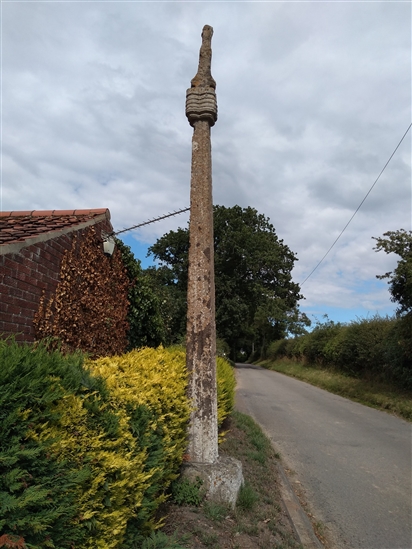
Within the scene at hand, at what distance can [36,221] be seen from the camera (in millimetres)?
5586

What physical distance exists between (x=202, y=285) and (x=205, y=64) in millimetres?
2840

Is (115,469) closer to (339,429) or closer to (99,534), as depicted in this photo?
(99,534)

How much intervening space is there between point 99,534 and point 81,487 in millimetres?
330

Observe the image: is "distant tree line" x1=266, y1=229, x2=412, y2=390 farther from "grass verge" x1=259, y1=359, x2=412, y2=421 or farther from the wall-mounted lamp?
the wall-mounted lamp

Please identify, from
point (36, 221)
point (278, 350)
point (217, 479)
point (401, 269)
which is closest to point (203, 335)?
point (217, 479)

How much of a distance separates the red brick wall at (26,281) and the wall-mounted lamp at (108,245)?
1092mm

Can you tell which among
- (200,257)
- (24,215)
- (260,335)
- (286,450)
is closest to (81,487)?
(200,257)

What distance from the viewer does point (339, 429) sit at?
9.26 meters

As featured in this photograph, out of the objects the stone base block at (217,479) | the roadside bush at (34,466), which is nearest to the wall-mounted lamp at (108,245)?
the stone base block at (217,479)

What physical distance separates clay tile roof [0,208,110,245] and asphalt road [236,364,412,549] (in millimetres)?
4584

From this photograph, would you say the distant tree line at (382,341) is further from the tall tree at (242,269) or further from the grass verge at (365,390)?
the tall tree at (242,269)

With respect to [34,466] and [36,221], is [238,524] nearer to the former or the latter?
[34,466]

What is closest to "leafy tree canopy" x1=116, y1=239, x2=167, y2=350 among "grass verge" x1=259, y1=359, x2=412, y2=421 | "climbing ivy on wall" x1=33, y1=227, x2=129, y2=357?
"climbing ivy on wall" x1=33, y1=227, x2=129, y2=357

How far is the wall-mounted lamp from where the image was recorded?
20.3 ft
